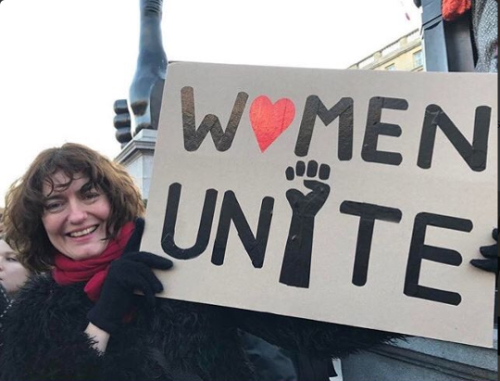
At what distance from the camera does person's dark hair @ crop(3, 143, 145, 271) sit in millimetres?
1457

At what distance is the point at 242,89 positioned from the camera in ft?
4.53

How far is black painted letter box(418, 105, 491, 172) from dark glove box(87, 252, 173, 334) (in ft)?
2.88

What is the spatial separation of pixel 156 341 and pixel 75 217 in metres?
0.48

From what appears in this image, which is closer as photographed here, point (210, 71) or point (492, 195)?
point (492, 195)

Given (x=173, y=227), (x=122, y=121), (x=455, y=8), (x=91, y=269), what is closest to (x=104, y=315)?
(x=91, y=269)

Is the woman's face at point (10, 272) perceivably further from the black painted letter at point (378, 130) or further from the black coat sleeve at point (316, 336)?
the black painted letter at point (378, 130)

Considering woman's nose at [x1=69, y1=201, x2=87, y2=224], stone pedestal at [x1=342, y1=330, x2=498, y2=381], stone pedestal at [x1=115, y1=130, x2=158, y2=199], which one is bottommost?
stone pedestal at [x1=342, y1=330, x2=498, y2=381]

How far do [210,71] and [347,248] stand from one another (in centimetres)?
71

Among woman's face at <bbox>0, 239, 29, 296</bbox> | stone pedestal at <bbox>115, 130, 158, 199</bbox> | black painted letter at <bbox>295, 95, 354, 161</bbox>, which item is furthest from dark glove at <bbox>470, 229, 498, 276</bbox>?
stone pedestal at <bbox>115, 130, 158, 199</bbox>

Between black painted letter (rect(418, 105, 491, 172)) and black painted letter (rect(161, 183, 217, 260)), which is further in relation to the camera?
black painted letter (rect(161, 183, 217, 260))

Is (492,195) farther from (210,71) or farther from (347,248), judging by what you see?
(210,71)

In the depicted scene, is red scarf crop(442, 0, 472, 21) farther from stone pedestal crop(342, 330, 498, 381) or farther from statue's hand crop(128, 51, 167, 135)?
statue's hand crop(128, 51, 167, 135)

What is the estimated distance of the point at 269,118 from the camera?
136 centimetres

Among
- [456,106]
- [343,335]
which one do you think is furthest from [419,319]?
[456,106]
